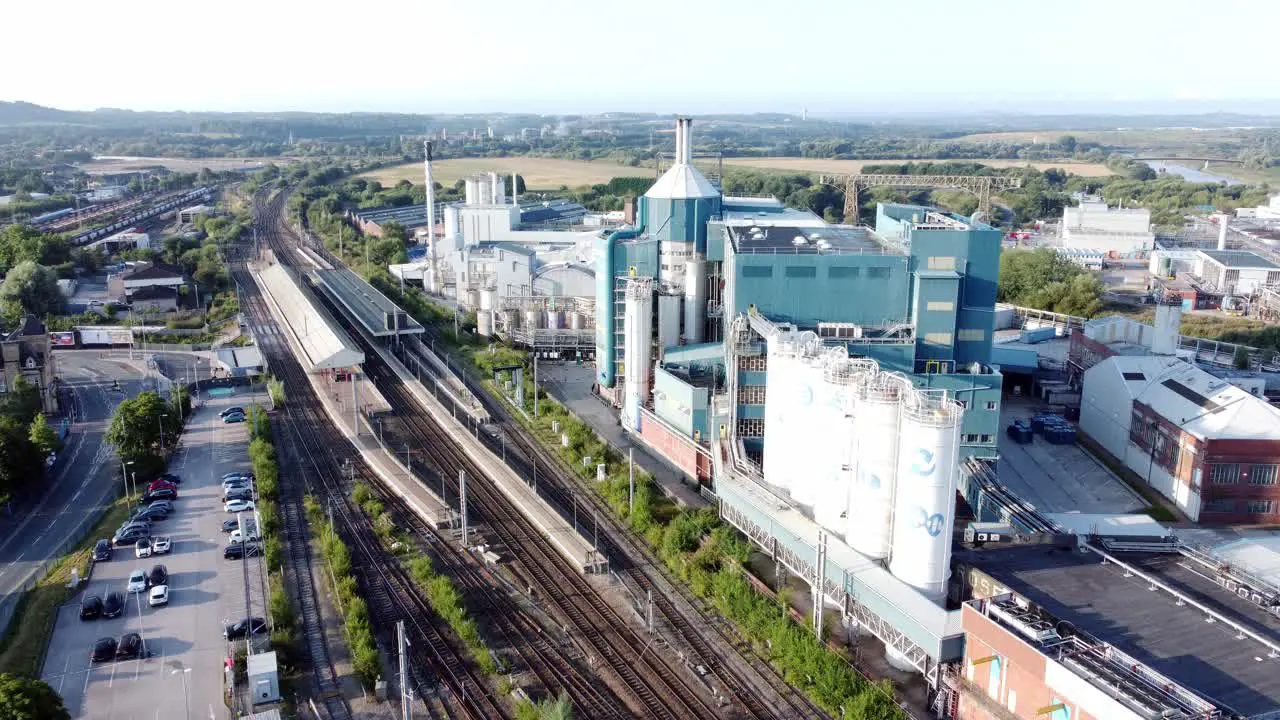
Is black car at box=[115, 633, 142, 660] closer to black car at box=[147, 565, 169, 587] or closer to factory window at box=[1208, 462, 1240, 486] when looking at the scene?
black car at box=[147, 565, 169, 587]

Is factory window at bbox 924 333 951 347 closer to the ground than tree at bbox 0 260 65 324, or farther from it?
farther from it

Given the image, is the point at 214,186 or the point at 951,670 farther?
the point at 214,186

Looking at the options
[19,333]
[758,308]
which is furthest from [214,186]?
[758,308]

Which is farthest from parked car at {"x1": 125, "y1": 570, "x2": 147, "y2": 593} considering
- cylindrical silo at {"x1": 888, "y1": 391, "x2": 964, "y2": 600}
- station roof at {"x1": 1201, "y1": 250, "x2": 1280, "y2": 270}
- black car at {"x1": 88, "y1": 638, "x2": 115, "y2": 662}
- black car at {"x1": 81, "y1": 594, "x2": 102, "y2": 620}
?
station roof at {"x1": 1201, "y1": 250, "x2": 1280, "y2": 270}

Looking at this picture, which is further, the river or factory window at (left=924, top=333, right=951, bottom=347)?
the river

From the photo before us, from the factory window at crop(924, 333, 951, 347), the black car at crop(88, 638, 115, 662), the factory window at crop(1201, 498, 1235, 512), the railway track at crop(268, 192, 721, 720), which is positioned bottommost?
the railway track at crop(268, 192, 721, 720)

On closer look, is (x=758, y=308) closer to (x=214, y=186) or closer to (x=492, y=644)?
(x=492, y=644)

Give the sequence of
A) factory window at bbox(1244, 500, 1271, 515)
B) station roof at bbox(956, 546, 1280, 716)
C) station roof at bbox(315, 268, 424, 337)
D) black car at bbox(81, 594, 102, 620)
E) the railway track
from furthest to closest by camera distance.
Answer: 1. station roof at bbox(315, 268, 424, 337)
2. factory window at bbox(1244, 500, 1271, 515)
3. black car at bbox(81, 594, 102, 620)
4. the railway track
5. station roof at bbox(956, 546, 1280, 716)
